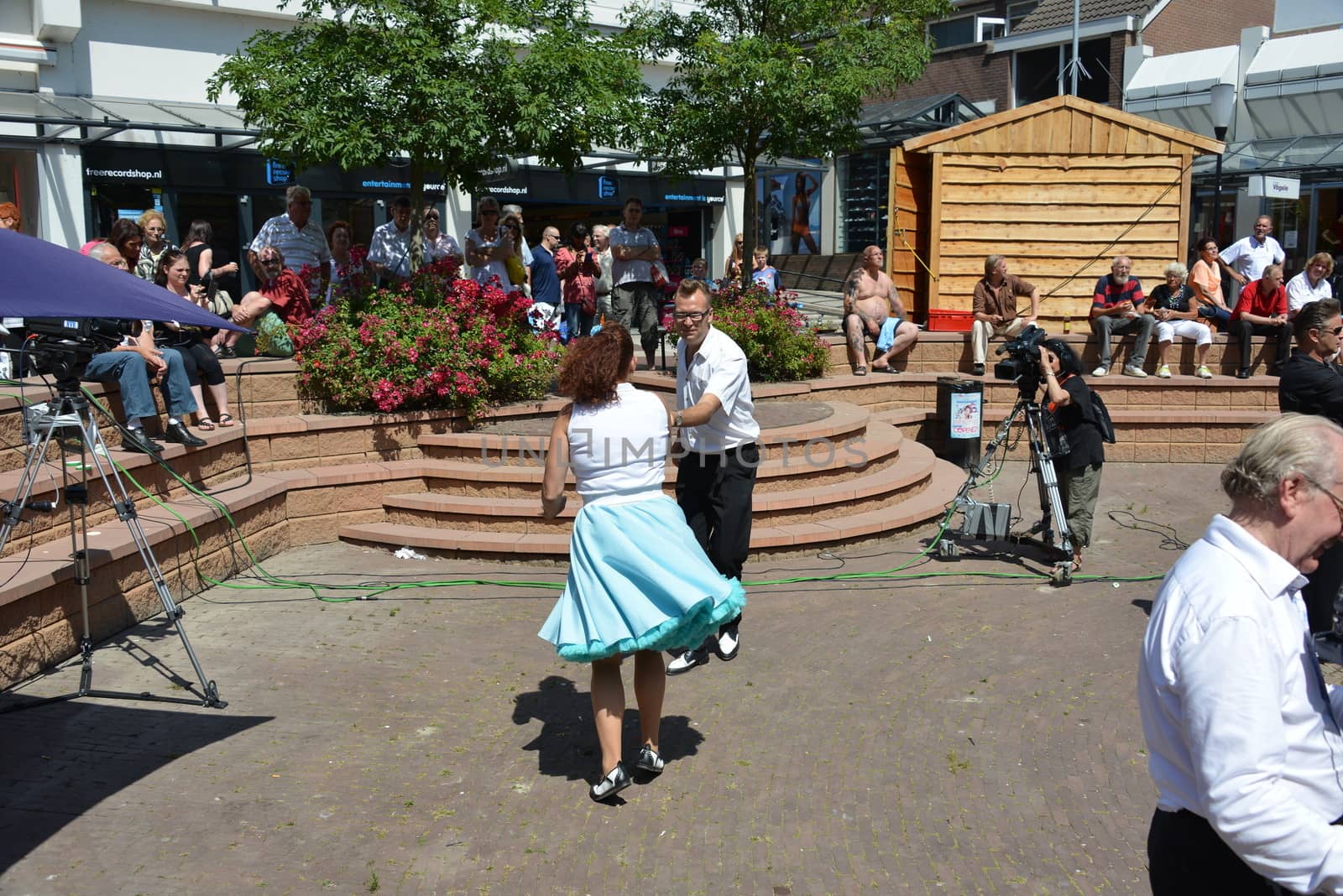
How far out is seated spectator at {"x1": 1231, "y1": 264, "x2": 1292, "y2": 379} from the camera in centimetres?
1409

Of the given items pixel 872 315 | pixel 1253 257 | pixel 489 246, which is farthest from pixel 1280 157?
pixel 489 246

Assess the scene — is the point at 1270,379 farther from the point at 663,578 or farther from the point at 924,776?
the point at 663,578

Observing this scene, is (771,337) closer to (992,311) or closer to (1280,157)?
(992,311)

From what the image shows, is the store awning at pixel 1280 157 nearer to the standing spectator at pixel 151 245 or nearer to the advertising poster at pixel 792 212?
the advertising poster at pixel 792 212

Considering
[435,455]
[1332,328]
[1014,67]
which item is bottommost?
[435,455]

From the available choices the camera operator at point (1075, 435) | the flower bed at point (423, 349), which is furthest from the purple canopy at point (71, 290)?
the camera operator at point (1075, 435)

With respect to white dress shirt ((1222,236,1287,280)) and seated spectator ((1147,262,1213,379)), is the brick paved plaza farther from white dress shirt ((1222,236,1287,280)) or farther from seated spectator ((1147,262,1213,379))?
white dress shirt ((1222,236,1287,280))

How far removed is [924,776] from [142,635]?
475 centimetres

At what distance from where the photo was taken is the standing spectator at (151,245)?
1041cm

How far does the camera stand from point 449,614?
7.81 m

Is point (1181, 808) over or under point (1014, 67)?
under

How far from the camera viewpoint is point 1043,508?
30.0ft

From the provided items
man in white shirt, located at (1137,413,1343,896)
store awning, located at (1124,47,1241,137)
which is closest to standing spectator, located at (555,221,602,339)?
man in white shirt, located at (1137,413,1343,896)

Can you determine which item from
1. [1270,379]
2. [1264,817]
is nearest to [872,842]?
[1264,817]
